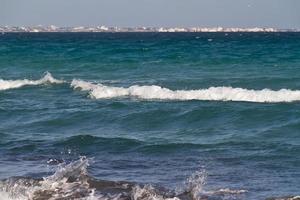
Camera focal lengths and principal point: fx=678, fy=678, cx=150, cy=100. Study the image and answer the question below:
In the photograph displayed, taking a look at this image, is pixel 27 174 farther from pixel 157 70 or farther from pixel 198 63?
pixel 198 63

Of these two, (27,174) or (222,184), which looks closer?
(222,184)

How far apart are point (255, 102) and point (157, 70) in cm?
1634

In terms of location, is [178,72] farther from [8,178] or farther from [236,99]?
[8,178]

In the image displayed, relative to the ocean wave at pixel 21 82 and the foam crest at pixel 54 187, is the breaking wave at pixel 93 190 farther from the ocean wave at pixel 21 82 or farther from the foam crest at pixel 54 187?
the ocean wave at pixel 21 82

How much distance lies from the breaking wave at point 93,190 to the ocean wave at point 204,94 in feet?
37.6

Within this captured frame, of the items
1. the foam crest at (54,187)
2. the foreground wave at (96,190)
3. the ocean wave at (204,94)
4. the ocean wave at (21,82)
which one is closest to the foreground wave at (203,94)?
the ocean wave at (204,94)

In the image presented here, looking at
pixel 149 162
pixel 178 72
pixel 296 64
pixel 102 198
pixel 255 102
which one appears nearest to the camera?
pixel 102 198

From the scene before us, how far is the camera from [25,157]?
14250 mm

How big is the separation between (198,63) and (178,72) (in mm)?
5926

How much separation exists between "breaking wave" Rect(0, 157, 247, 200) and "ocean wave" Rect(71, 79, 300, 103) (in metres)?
11.4

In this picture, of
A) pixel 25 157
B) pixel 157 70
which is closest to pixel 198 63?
pixel 157 70

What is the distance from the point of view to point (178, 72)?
36031 mm

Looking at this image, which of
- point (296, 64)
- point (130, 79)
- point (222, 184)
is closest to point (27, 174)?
point (222, 184)

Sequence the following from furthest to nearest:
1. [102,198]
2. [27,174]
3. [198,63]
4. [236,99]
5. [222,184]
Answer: [198,63], [236,99], [27,174], [222,184], [102,198]
